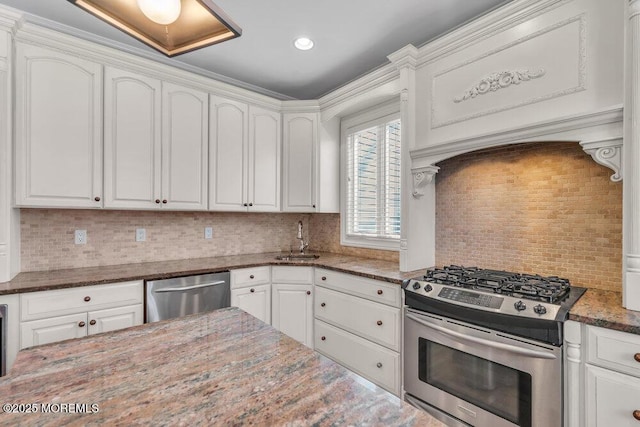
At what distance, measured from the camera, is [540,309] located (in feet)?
4.92

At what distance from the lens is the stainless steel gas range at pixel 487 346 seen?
1.50m

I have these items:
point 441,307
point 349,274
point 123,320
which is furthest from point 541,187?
point 123,320

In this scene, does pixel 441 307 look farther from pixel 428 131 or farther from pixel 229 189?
pixel 229 189

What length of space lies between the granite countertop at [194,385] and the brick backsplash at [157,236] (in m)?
1.78

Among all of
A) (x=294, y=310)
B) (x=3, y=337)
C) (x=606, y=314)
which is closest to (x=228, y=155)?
→ (x=294, y=310)

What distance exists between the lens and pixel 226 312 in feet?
4.67

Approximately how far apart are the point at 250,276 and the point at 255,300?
8.6 inches

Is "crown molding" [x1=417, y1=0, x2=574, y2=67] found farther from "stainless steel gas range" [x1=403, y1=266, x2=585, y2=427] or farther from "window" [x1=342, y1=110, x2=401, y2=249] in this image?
"stainless steel gas range" [x1=403, y1=266, x2=585, y2=427]

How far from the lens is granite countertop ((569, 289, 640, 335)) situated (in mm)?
1312

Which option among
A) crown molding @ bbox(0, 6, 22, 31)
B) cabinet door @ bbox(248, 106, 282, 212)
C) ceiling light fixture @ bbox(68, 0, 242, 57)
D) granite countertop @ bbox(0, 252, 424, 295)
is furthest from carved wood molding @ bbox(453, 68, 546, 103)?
crown molding @ bbox(0, 6, 22, 31)

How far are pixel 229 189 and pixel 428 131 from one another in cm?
178

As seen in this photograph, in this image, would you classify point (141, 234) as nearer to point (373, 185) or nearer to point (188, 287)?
point (188, 287)

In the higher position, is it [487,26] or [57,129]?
[487,26]

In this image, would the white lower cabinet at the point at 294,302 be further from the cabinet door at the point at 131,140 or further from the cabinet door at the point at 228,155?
the cabinet door at the point at 131,140
